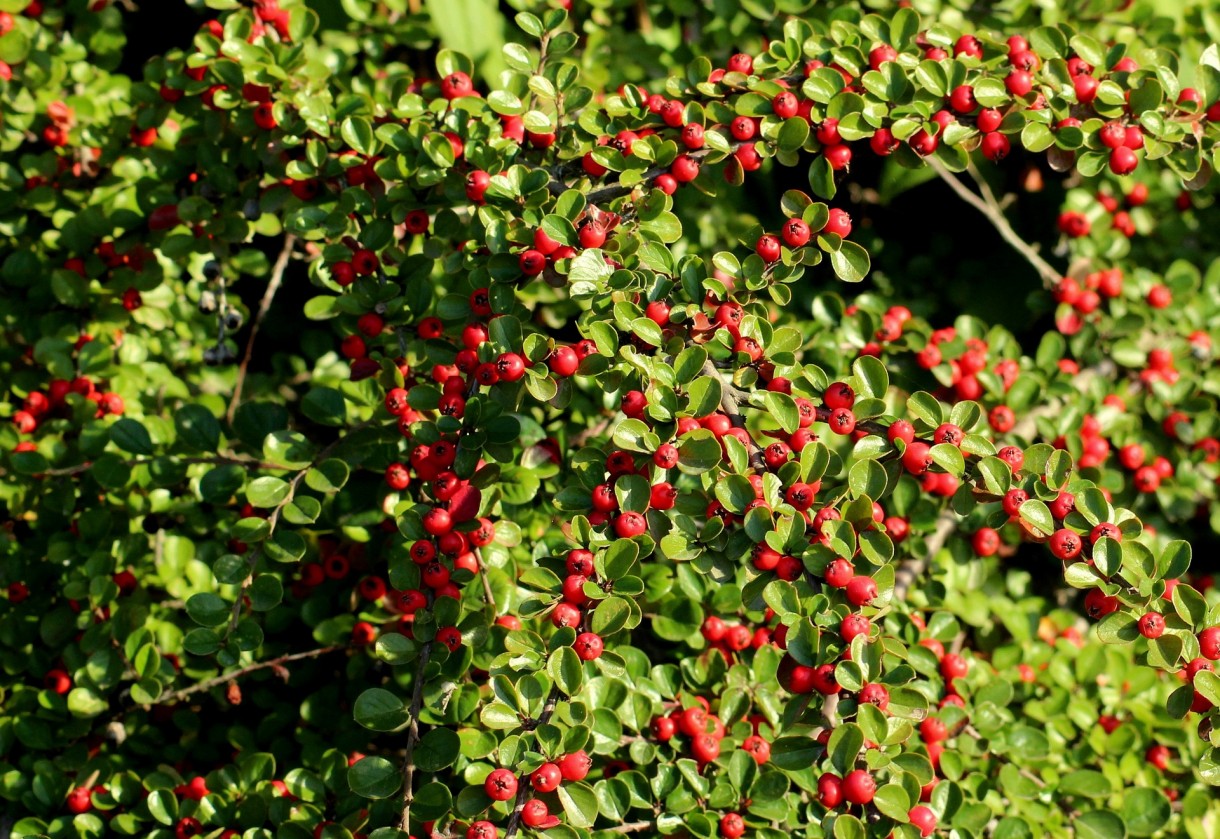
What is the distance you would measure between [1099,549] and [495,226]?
1.24 metres

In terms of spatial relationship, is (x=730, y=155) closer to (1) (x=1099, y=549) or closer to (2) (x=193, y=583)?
(1) (x=1099, y=549)

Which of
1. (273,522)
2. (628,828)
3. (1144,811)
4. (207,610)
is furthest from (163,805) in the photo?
(1144,811)


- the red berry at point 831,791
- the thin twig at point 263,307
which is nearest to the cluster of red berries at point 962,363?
the red berry at point 831,791

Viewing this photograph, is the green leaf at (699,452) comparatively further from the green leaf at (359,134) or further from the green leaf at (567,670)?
the green leaf at (359,134)

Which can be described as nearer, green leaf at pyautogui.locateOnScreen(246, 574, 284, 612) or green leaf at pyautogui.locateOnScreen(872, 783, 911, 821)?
green leaf at pyautogui.locateOnScreen(872, 783, 911, 821)

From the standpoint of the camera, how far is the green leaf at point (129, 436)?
2352mm

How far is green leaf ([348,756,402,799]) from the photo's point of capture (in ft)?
5.73

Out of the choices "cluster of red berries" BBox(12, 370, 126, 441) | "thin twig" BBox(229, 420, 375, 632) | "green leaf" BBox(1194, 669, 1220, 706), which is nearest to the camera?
"green leaf" BBox(1194, 669, 1220, 706)

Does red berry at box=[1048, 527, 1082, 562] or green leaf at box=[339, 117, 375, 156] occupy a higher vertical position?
green leaf at box=[339, 117, 375, 156]

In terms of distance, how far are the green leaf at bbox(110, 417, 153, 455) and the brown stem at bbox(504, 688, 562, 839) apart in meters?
1.21

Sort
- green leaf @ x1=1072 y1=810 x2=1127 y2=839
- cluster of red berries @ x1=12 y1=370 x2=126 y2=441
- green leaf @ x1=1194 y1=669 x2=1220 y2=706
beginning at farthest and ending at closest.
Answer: cluster of red berries @ x1=12 y1=370 x2=126 y2=441
green leaf @ x1=1072 y1=810 x2=1127 y2=839
green leaf @ x1=1194 y1=669 x2=1220 y2=706

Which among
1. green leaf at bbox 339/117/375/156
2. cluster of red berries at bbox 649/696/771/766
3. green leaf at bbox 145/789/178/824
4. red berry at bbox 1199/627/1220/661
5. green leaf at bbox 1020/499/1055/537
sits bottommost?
green leaf at bbox 145/789/178/824

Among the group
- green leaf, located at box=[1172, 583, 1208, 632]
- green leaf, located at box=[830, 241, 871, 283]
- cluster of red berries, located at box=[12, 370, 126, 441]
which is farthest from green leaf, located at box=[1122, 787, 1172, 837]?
cluster of red berries, located at box=[12, 370, 126, 441]

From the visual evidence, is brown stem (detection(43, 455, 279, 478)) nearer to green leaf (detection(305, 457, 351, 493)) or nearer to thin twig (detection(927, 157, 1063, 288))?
green leaf (detection(305, 457, 351, 493))
